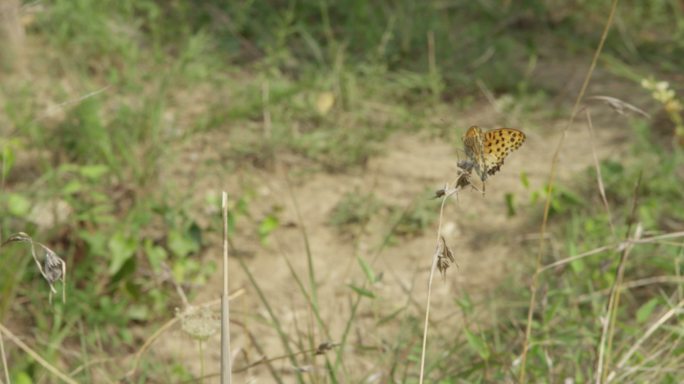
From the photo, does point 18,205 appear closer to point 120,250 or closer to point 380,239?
point 120,250

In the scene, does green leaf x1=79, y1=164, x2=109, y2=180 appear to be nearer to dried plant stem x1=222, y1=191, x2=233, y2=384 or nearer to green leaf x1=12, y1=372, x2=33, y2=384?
green leaf x1=12, y1=372, x2=33, y2=384

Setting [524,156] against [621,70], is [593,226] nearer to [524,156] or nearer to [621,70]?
[524,156]

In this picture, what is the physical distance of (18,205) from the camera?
2.95m

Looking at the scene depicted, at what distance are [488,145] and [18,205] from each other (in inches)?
80.1

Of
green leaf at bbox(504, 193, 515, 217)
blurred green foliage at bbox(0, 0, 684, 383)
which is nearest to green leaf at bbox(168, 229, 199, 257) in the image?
blurred green foliage at bbox(0, 0, 684, 383)

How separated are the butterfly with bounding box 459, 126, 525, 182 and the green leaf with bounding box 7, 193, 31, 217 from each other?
78.6 inches

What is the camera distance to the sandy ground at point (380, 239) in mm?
2791

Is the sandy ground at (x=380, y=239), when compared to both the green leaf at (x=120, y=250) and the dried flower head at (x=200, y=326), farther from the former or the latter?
the dried flower head at (x=200, y=326)

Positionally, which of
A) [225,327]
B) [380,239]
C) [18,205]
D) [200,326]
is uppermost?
[225,327]

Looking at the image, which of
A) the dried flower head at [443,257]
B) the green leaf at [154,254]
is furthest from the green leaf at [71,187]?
the dried flower head at [443,257]

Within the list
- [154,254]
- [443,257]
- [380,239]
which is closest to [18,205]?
[154,254]

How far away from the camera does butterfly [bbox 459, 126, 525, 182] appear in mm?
1315

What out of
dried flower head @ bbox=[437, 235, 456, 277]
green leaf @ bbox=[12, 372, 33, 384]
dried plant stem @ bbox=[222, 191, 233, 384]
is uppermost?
dried flower head @ bbox=[437, 235, 456, 277]

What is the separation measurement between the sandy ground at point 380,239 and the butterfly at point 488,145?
3.86 feet
